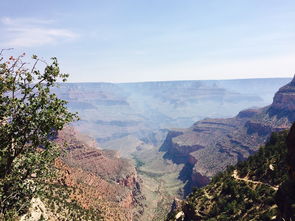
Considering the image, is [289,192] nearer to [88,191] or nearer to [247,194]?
[247,194]

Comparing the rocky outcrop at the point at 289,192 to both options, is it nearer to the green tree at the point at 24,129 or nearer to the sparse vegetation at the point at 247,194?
the sparse vegetation at the point at 247,194

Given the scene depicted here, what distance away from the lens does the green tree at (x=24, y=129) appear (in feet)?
50.7

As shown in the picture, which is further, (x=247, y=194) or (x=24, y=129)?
(x=247, y=194)

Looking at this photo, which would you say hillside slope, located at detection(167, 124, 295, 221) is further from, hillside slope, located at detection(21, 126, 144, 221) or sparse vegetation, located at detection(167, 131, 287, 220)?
hillside slope, located at detection(21, 126, 144, 221)

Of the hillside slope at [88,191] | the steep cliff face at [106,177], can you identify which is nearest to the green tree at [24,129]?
the hillside slope at [88,191]

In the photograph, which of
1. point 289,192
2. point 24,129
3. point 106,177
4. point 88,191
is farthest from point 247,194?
point 106,177

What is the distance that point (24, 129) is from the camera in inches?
632

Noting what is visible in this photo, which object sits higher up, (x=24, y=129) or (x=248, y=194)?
(x=24, y=129)

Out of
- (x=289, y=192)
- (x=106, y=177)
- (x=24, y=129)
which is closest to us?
(x=24, y=129)

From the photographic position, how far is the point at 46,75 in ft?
54.5

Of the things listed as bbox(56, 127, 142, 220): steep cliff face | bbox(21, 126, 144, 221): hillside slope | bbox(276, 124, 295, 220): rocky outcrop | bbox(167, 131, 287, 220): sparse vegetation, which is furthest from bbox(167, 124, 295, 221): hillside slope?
bbox(56, 127, 142, 220): steep cliff face

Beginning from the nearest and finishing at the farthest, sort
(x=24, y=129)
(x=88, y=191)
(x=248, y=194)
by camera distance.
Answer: (x=24, y=129) → (x=248, y=194) → (x=88, y=191)

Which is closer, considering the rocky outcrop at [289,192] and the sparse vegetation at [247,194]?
the rocky outcrop at [289,192]

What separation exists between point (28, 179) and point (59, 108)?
17.3 feet
